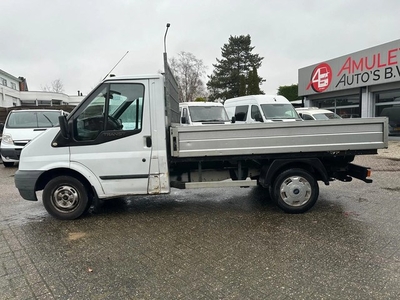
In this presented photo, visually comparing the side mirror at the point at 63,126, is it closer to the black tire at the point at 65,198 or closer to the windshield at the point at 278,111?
Answer: the black tire at the point at 65,198

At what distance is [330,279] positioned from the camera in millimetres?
2852

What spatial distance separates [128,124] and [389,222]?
14.2 ft

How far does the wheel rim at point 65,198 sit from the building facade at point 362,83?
17201mm

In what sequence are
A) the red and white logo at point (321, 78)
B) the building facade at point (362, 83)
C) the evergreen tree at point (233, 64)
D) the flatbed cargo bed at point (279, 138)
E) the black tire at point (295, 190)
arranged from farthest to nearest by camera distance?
the evergreen tree at point (233, 64)
the red and white logo at point (321, 78)
the building facade at point (362, 83)
the black tire at point (295, 190)
the flatbed cargo bed at point (279, 138)

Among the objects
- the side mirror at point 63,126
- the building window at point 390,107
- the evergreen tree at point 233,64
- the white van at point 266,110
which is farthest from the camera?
the evergreen tree at point 233,64

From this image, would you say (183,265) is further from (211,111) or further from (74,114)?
(211,111)

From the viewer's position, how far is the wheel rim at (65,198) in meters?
4.51

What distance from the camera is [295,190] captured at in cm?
468

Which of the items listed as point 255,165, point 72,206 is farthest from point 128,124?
point 255,165

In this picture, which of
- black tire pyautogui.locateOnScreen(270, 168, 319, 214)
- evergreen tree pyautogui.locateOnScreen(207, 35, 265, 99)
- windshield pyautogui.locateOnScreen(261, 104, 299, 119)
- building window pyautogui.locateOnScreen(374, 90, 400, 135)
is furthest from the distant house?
black tire pyautogui.locateOnScreen(270, 168, 319, 214)

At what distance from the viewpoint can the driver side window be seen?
14.4 feet

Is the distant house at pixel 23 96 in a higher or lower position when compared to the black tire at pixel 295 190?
higher

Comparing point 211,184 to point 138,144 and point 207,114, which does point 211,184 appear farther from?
point 207,114

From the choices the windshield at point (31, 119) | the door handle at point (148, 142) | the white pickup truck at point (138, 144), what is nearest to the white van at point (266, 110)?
the white pickup truck at point (138, 144)
